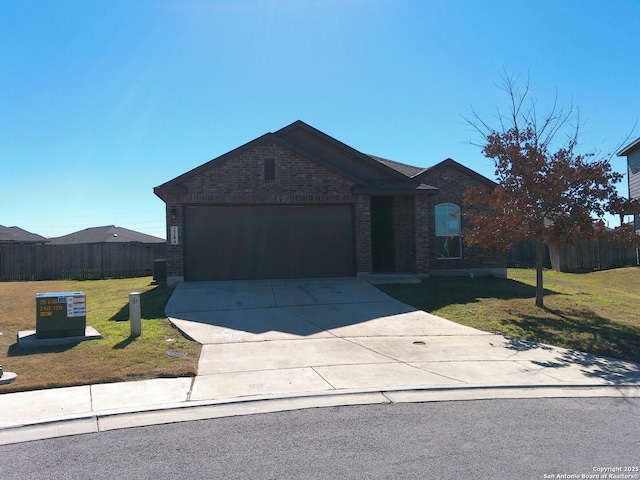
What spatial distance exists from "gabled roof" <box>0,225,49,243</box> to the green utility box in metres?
27.9

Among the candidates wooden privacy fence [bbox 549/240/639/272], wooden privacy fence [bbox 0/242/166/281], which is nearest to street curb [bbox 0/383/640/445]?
wooden privacy fence [bbox 0/242/166/281]

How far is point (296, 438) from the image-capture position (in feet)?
16.1

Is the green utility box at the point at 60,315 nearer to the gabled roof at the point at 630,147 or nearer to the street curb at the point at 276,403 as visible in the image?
the street curb at the point at 276,403

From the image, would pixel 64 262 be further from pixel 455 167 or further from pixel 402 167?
pixel 455 167

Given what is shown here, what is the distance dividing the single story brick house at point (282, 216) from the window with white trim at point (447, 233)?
162 cm

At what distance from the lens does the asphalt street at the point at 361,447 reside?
417 centimetres

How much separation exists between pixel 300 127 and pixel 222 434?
1485cm

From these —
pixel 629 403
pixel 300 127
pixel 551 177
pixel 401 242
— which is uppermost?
pixel 300 127

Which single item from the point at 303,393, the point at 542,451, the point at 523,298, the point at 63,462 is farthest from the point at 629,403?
the point at 523,298

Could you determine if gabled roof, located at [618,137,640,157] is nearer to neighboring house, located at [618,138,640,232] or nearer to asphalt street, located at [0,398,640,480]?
neighboring house, located at [618,138,640,232]

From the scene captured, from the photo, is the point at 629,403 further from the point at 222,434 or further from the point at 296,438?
the point at 222,434

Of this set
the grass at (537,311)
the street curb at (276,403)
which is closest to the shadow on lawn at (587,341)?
the grass at (537,311)

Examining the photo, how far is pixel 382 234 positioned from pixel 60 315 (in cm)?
1213

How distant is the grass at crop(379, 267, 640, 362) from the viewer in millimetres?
9828
